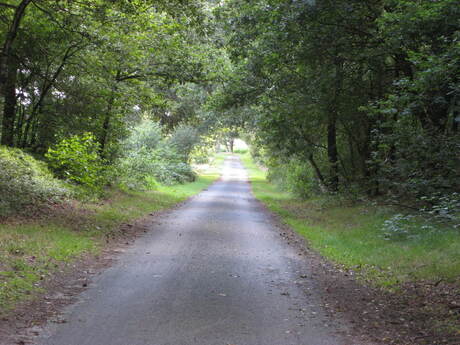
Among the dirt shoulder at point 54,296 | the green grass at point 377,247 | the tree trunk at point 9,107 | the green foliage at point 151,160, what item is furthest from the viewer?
the green foliage at point 151,160

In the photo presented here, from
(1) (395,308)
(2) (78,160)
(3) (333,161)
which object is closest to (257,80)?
(3) (333,161)

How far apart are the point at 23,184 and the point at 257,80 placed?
11.4 metres

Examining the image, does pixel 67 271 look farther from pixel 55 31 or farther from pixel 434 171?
pixel 55 31

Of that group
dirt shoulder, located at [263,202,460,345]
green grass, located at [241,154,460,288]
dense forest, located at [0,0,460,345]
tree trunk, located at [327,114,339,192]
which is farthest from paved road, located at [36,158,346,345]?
tree trunk, located at [327,114,339,192]

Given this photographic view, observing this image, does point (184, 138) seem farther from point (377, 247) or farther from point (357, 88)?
point (377, 247)

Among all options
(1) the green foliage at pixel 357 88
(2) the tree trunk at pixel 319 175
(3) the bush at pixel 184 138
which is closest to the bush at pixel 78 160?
(1) the green foliage at pixel 357 88

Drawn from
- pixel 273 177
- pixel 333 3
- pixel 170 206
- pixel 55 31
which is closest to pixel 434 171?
pixel 333 3

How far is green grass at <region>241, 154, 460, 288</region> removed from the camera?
A: 8406 mm

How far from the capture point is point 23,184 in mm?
11539

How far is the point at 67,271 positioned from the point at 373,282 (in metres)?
5.56

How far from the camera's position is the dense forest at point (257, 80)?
33.2 feet

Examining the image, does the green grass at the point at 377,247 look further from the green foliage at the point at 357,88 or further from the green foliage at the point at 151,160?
the green foliage at the point at 151,160

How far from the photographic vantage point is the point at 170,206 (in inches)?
812

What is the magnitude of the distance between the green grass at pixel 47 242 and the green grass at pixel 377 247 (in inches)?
224
